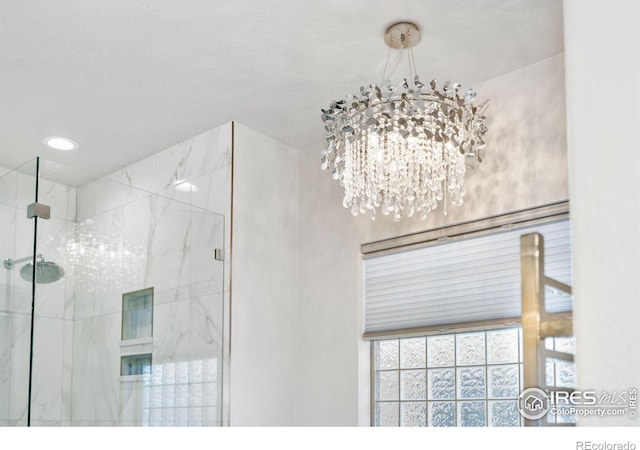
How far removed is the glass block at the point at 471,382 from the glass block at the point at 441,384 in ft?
0.09

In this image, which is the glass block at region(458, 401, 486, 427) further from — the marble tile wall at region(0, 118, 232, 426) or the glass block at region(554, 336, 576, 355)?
the marble tile wall at region(0, 118, 232, 426)

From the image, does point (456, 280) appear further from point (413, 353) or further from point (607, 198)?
point (607, 198)

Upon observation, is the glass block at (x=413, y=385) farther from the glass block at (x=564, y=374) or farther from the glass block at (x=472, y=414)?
the glass block at (x=564, y=374)

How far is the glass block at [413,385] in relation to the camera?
7.77 ft

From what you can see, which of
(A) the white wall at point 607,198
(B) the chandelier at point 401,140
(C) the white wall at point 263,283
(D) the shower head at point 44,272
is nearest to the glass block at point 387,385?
(C) the white wall at point 263,283

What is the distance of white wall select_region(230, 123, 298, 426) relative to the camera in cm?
250

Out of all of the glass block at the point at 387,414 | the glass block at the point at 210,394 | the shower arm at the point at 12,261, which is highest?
the shower arm at the point at 12,261

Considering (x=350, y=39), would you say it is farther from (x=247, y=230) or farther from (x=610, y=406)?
(x=610, y=406)

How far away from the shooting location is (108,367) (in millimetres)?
2086

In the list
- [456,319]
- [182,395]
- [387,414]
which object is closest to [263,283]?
[182,395]

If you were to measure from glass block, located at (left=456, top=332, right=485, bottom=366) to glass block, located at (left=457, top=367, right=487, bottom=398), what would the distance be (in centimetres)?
2

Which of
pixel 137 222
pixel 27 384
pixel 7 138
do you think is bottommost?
pixel 27 384
